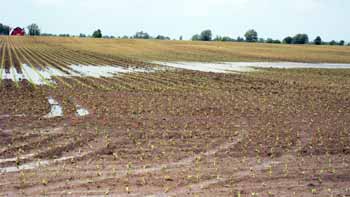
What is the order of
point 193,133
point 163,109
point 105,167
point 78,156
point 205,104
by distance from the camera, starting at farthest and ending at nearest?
point 205,104
point 163,109
point 193,133
point 78,156
point 105,167

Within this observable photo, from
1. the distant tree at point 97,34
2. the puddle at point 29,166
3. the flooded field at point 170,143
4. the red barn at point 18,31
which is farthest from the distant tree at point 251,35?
the puddle at point 29,166

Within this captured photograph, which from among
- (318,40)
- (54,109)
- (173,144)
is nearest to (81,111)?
(54,109)

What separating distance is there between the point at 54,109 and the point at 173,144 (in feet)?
19.3

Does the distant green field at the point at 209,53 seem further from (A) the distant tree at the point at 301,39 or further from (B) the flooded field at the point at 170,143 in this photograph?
(A) the distant tree at the point at 301,39

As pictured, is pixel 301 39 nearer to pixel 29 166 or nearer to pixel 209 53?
pixel 209 53

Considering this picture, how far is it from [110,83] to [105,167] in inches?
582

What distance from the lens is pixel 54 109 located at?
1541 cm

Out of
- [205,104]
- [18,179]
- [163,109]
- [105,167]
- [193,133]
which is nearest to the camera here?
[18,179]

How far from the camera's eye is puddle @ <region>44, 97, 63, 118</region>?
1431 centimetres

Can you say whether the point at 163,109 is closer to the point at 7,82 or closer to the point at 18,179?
the point at 18,179

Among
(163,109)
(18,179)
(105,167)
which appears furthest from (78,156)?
(163,109)

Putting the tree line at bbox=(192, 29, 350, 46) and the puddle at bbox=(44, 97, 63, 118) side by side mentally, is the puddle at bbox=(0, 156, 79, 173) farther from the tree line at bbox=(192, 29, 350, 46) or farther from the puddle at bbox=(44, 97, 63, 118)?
the tree line at bbox=(192, 29, 350, 46)

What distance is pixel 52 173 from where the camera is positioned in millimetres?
8516

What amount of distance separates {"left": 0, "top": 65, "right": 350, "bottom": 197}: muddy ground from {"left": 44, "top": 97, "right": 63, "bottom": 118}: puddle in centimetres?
18
